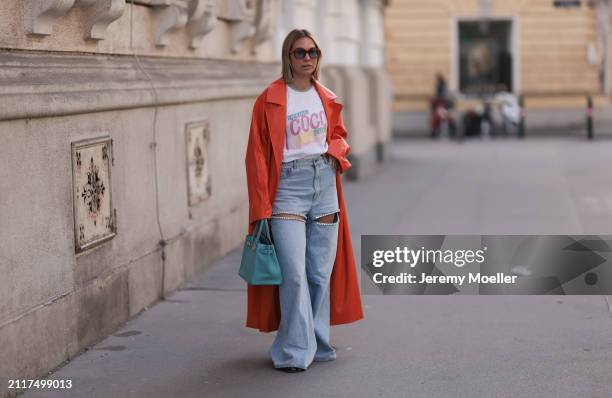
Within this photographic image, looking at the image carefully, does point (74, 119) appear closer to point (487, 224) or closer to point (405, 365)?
point (405, 365)

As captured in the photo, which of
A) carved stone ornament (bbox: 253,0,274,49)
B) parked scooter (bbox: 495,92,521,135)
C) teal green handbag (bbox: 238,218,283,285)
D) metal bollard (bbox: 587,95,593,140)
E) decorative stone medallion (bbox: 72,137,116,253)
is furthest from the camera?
parked scooter (bbox: 495,92,521,135)

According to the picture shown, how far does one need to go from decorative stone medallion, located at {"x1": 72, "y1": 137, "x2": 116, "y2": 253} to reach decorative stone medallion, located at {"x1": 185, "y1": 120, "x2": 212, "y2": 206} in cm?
223

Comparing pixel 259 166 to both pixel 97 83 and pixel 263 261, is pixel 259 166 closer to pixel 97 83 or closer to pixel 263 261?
pixel 263 261

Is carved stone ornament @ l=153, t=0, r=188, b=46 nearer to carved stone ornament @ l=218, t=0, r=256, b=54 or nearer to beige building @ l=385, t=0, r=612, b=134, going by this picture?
carved stone ornament @ l=218, t=0, r=256, b=54

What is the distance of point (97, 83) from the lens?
789cm

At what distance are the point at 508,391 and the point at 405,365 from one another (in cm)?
82

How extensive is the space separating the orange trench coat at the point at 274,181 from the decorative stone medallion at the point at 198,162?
10.8ft

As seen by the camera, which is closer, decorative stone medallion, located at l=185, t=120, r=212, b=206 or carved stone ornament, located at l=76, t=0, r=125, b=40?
carved stone ornament, located at l=76, t=0, r=125, b=40

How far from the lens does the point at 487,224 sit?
1355cm

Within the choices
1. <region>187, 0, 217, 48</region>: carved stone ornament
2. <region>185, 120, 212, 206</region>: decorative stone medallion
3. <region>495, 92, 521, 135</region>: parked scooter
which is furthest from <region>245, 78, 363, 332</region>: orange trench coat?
<region>495, 92, 521, 135</region>: parked scooter

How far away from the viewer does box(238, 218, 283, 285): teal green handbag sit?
22.2ft

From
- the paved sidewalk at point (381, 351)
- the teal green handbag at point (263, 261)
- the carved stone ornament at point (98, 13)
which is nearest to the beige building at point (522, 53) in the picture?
the paved sidewalk at point (381, 351)

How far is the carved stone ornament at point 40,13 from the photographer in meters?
6.93

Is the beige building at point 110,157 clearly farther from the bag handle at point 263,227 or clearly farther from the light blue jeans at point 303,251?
the light blue jeans at point 303,251
